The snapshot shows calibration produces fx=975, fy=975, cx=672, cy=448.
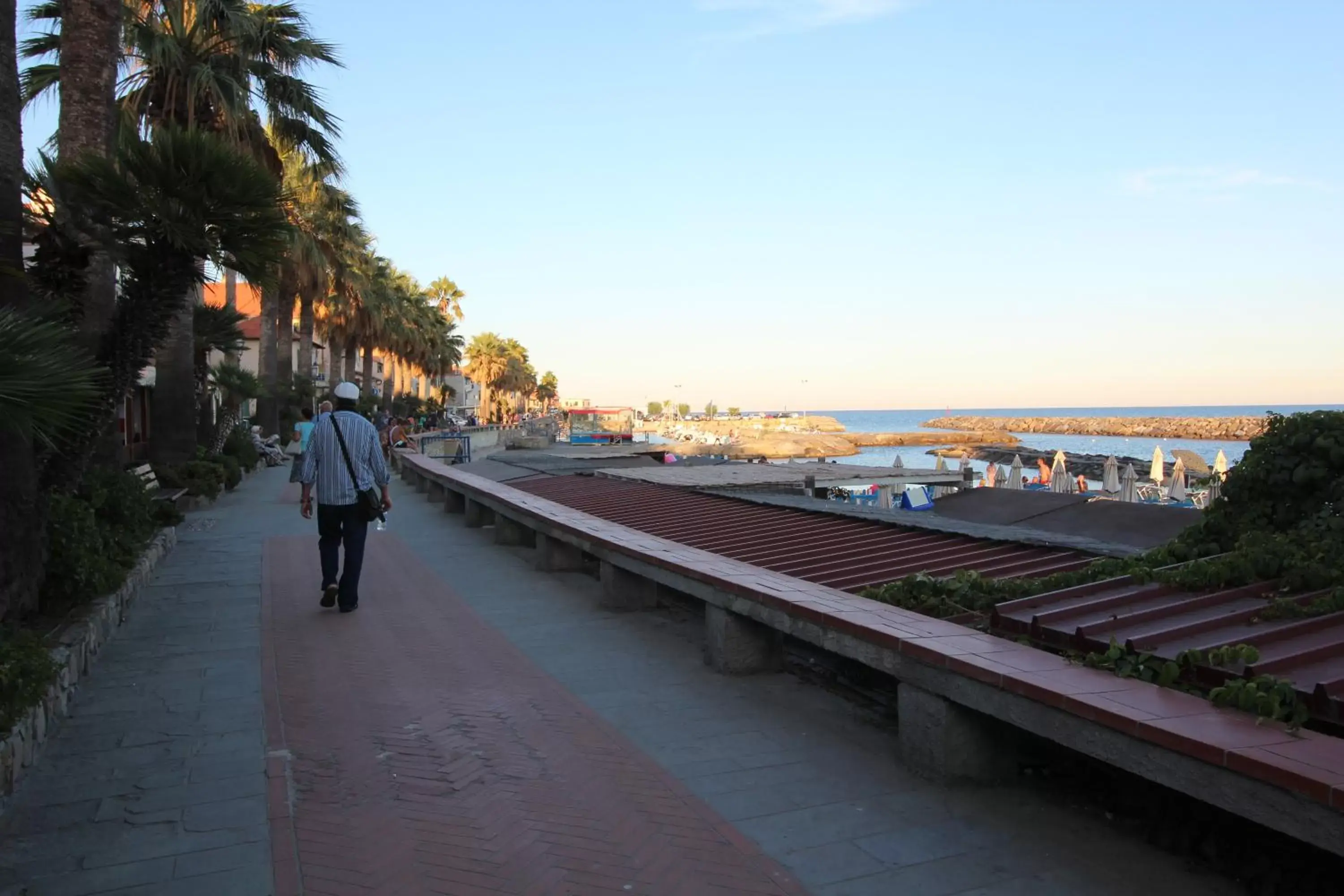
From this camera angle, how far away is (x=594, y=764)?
464cm

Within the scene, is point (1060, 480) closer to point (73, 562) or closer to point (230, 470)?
point (230, 470)

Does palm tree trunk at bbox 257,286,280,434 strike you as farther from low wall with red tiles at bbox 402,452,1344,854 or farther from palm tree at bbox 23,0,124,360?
low wall with red tiles at bbox 402,452,1344,854

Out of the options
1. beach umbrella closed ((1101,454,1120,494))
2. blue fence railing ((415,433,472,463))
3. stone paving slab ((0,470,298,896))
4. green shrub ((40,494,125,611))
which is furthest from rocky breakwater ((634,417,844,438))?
stone paving slab ((0,470,298,896))

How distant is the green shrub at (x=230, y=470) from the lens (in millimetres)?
18891

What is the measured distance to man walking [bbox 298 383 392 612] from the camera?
7.68m

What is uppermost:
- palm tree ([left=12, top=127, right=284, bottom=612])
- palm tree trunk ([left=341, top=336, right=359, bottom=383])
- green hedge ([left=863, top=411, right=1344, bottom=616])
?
palm tree trunk ([left=341, top=336, right=359, bottom=383])

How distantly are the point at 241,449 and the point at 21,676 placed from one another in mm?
19804

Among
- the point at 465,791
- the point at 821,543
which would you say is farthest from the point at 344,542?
the point at 465,791

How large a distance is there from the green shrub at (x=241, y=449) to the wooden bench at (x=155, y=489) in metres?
5.50

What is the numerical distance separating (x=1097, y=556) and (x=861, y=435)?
13409cm

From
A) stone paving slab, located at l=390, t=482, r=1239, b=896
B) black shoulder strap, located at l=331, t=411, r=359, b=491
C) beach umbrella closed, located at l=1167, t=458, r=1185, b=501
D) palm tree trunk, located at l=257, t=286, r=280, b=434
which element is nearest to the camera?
stone paving slab, located at l=390, t=482, r=1239, b=896

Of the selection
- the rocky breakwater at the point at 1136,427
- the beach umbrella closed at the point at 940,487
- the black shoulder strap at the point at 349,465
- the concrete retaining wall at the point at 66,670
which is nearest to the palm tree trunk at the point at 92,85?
the concrete retaining wall at the point at 66,670

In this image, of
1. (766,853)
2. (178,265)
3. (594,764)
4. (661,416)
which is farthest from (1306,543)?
(661,416)

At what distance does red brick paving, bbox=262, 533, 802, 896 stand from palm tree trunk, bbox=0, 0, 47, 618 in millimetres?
1507
